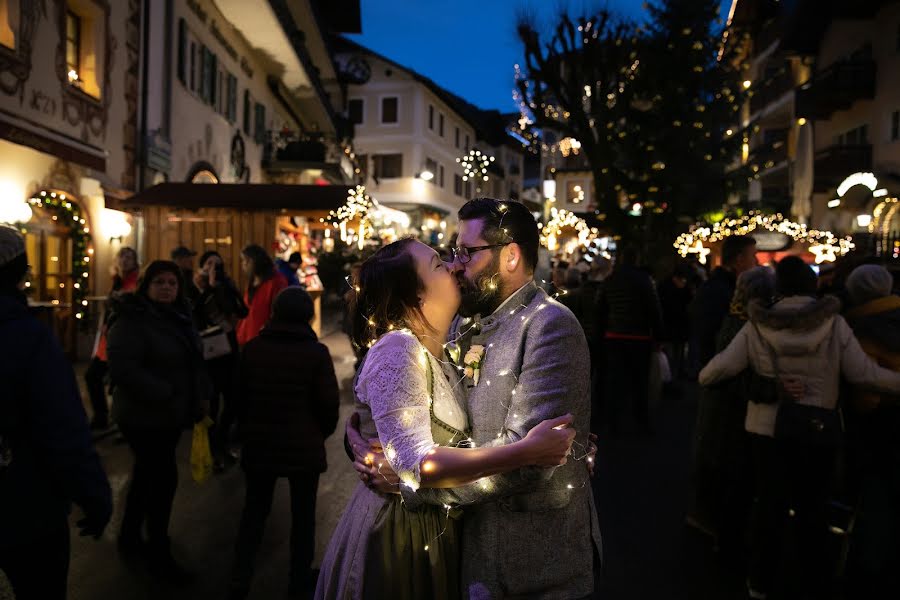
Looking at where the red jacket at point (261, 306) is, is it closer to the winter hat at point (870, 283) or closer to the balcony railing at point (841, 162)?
the winter hat at point (870, 283)

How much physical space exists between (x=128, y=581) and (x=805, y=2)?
2673 centimetres

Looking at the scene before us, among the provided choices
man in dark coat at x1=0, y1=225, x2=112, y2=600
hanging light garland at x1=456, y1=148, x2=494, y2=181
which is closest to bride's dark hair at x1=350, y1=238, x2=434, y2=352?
man in dark coat at x1=0, y1=225, x2=112, y2=600

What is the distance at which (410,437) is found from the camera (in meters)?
2.05

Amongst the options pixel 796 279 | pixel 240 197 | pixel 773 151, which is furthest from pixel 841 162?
pixel 796 279

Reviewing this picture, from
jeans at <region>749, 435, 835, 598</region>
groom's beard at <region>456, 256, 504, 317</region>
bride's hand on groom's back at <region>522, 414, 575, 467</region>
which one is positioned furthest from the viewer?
jeans at <region>749, 435, 835, 598</region>

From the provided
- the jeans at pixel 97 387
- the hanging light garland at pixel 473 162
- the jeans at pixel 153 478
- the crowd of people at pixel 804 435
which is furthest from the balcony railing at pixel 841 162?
the jeans at pixel 153 478

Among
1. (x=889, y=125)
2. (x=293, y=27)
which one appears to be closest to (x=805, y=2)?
(x=889, y=125)

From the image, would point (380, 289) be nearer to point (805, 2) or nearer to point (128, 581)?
point (128, 581)

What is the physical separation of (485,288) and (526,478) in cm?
64

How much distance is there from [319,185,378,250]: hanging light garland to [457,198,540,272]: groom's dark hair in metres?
12.6

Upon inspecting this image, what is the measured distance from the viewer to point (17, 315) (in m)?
2.61

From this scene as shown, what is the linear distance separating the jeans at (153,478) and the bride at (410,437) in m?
2.44

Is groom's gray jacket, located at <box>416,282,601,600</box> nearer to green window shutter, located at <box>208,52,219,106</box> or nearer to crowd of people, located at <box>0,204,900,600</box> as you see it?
crowd of people, located at <box>0,204,900,600</box>

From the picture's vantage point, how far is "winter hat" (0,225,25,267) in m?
2.66
